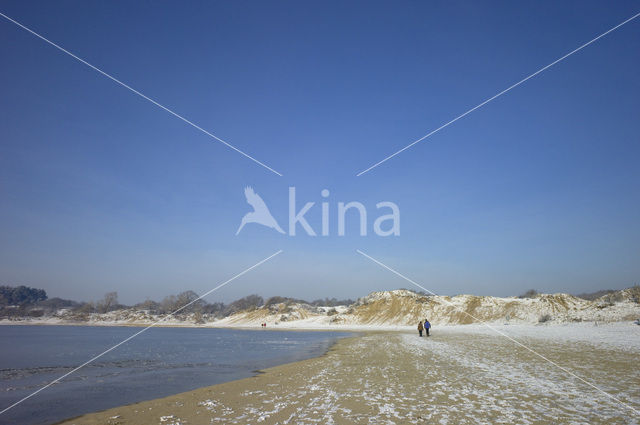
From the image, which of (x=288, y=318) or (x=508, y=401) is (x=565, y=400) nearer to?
(x=508, y=401)

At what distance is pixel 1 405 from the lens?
11203mm

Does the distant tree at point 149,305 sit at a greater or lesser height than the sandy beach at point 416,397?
lesser

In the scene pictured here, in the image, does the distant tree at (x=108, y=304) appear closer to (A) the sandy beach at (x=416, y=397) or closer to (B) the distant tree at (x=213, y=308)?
(B) the distant tree at (x=213, y=308)

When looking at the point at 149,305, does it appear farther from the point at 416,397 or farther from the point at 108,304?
the point at 416,397

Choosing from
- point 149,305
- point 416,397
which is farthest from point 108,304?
point 416,397

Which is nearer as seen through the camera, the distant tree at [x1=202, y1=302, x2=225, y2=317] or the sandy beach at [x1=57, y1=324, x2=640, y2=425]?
the sandy beach at [x1=57, y1=324, x2=640, y2=425]

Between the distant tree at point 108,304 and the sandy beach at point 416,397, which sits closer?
the sandy beach at point 416,397

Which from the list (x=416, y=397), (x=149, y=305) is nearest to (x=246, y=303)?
(x=149, y=305)

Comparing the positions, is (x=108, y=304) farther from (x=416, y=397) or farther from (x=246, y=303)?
(x=416, y=397)

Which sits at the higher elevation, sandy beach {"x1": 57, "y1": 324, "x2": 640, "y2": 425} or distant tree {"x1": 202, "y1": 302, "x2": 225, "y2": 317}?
sandy beach {"x1": 57, "y1": 324, "x2": 640, "y2": 425}

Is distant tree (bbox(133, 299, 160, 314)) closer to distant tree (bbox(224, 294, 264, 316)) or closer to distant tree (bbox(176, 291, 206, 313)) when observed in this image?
distant tree (bbox(176, 291, 206, 313))

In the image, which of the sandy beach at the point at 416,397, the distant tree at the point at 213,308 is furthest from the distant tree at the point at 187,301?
the sandy beach at the point at 416,397

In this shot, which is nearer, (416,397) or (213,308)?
(416,397)

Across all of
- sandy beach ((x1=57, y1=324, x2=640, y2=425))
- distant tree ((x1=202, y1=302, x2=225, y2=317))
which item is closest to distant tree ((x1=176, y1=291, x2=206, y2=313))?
distant tree ((x1=202, y1=302, x2=225, y2=317))
